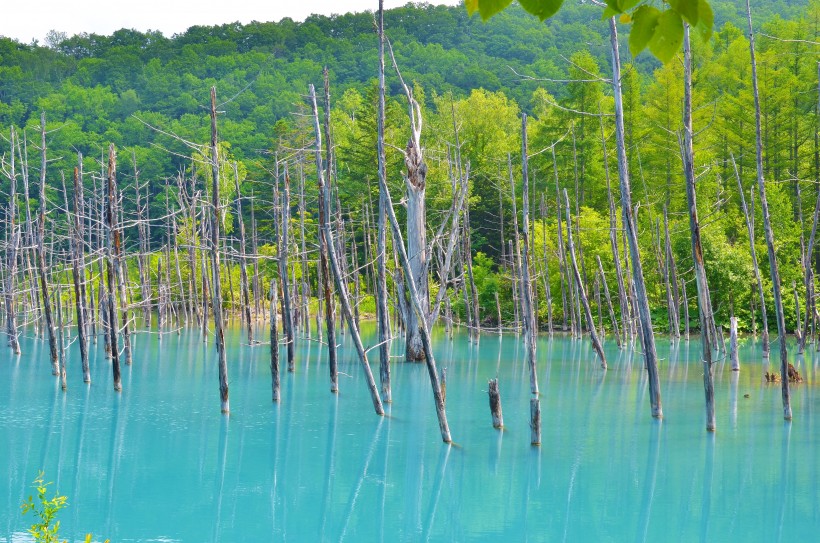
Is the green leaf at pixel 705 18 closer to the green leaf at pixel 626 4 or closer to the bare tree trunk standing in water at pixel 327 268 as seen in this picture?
the green leaf at pixel 626 4

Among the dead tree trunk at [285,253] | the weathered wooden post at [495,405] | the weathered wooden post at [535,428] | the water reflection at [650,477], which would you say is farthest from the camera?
the dead tree trunk at [285,253]

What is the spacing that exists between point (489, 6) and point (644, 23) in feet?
1.24

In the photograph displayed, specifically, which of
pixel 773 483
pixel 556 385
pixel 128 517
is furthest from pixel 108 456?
pixel 556 385

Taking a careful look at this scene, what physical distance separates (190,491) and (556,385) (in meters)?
9.72

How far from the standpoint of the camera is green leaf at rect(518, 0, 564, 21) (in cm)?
190

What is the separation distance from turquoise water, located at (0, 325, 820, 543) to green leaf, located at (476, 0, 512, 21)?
715 cm

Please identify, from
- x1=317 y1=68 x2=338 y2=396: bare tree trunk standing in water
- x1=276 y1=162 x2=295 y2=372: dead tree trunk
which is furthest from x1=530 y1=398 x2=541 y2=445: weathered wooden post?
x1=276 y1=162 x2=295 y2=372: dead tree trunk

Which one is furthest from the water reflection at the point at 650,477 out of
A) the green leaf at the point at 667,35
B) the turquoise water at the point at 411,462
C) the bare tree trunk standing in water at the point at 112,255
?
the bare tree trunk standing in water at the point at 112,255

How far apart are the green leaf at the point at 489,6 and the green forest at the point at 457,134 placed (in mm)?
9766

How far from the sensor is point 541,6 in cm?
191

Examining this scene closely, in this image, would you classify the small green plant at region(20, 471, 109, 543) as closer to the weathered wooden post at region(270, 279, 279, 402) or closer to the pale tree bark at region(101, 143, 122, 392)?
the weathered wooden post at region(270, 279, 279, 402)

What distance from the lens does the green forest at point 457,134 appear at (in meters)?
28.5

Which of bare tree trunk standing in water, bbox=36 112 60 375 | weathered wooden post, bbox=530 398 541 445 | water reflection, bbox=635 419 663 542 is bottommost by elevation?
water reflection, bbox=635 419 663 542

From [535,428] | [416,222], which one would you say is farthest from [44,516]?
[416,222]
